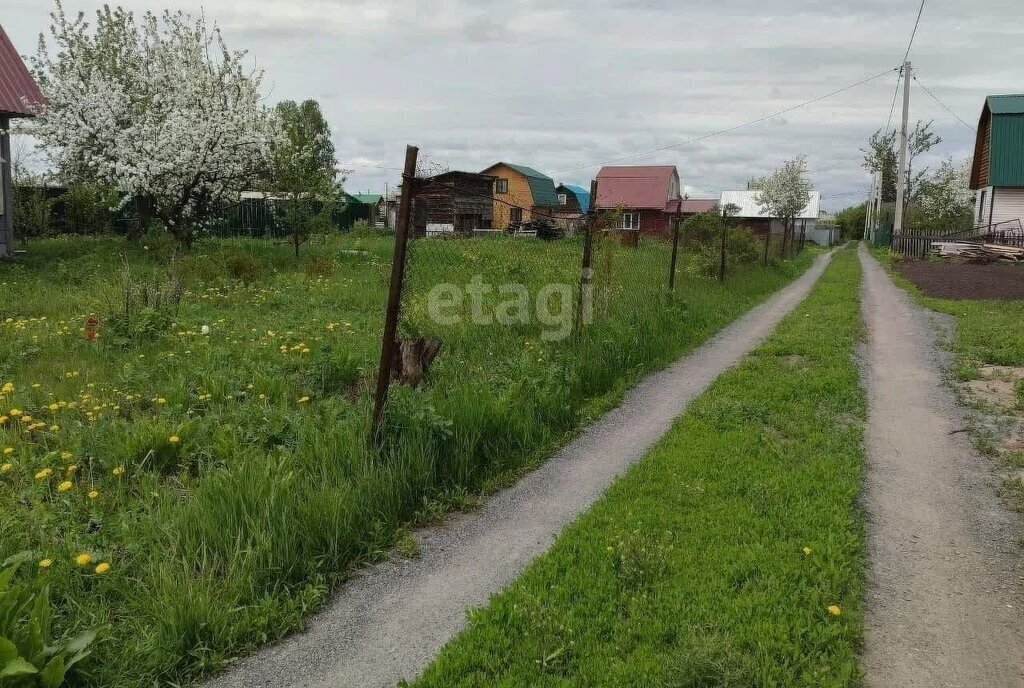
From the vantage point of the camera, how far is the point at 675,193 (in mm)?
57000

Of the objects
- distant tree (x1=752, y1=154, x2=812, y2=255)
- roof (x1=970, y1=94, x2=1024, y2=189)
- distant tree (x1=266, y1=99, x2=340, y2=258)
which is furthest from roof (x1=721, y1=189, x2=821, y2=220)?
distant tree (x1=266, y1=99, x2=340, y2=258)

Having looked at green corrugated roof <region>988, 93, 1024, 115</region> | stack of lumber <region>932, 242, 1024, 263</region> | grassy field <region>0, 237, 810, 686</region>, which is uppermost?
green corrugated roof <region>988, 93, 1024, 115</region>

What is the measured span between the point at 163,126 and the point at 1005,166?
30895 mm

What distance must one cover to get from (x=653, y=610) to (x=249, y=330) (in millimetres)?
6835

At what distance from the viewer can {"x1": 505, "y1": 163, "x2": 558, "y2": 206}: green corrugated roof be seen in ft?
153

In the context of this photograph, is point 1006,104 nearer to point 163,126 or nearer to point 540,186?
point 540,186

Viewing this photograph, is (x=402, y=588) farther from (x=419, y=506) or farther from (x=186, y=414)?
(x=186, y=414)

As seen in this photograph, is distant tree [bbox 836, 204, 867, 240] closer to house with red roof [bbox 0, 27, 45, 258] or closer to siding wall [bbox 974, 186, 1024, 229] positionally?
siding wall [bbox 974, 186, 1024, 229]

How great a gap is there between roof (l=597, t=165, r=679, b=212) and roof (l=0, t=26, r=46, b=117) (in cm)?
3681

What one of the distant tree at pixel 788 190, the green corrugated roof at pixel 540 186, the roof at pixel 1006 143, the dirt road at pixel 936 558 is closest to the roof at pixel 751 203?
the distant tree at pixel 788 190

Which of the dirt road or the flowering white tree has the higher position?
the flowering white tree

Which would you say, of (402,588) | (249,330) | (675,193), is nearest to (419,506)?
(402,588)

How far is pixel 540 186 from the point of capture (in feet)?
159

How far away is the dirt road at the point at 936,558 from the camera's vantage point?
3.12 metres
